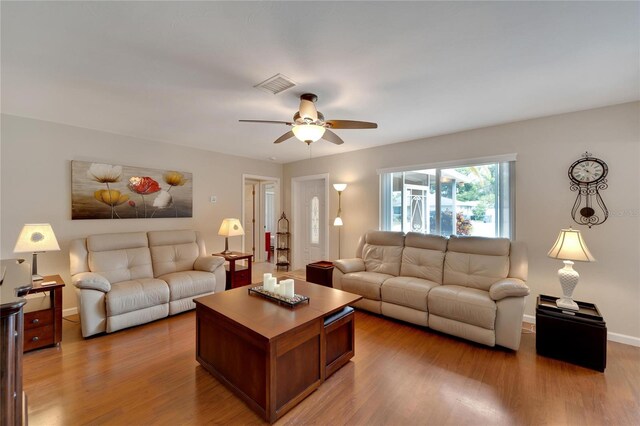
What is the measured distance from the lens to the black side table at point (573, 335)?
2.28 m

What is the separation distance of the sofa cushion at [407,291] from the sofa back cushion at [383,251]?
0.37m

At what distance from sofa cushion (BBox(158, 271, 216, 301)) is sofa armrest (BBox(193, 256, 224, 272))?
0.08m

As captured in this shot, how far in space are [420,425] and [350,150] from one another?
4059 mm

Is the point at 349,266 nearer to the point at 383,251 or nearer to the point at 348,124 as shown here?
the point at 383,251

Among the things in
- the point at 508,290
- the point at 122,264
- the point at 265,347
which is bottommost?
the point at 265,347

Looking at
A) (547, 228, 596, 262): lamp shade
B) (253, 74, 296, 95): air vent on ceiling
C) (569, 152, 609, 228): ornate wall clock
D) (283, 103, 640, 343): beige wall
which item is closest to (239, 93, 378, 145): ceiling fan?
(253, 74, 296, 95): air vent on ceiling

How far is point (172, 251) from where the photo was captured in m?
3.85

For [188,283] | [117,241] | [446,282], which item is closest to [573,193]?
[446,282]

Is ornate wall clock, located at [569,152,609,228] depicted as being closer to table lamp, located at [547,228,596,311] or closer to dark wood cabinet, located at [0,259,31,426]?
table lamp, located at [547,228,596,311]

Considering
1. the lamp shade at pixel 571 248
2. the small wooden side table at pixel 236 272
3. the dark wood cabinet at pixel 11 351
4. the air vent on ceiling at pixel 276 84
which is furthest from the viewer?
the small wooden side table at pixel 236 272

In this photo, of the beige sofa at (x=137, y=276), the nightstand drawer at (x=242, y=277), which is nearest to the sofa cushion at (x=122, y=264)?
the beige sofa at (x=137, y=276)

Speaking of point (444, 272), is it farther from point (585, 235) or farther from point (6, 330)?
point (6, 330)

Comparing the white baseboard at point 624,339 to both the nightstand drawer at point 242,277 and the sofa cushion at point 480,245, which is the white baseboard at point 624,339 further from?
the nightstand drawer at point 242,277

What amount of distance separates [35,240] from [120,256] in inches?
32.0
